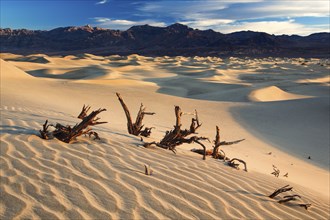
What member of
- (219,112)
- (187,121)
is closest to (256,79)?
(219,112)

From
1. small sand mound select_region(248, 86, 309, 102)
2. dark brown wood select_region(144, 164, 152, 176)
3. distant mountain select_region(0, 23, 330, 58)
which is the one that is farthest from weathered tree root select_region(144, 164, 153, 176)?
distant mountain select_region(0, 23, 330, 58)

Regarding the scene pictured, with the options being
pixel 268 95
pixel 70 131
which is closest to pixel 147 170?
pixel 70 131

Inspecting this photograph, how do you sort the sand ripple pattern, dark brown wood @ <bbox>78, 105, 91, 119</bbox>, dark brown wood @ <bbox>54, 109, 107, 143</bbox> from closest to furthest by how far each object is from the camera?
the sand ripple pattern < dark brown wood @ <bbox>54, 109, 107, 143</bbox> < dark brown wood @ <bbox>78, 105, 91, 119</bbox>

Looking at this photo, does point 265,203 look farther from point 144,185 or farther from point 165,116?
point 165,116

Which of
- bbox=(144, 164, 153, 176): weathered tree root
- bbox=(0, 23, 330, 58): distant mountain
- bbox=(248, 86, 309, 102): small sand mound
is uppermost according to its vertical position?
bbox=(0, 23, 330, 58): distant mountain

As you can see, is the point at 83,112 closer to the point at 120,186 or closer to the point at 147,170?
the point at 147,170

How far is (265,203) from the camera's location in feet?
10.5

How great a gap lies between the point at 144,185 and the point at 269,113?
8341 mm

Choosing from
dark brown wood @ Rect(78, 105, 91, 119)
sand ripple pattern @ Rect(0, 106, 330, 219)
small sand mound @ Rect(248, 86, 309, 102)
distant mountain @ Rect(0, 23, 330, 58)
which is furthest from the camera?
distant mountain @ Rect(0, 23, 330, 58)

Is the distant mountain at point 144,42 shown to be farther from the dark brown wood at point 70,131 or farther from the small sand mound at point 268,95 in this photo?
the dark brown wood at point 70,131

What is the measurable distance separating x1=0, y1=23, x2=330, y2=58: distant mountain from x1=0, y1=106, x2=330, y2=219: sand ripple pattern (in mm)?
74674

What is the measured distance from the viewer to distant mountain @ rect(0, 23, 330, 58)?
8606 cm

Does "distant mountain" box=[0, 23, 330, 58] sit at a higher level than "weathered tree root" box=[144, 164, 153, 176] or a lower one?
higher

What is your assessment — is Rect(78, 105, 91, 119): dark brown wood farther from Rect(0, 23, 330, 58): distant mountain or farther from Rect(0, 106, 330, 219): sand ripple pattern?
Rect(0, 23, 330, 58): distant mountain
